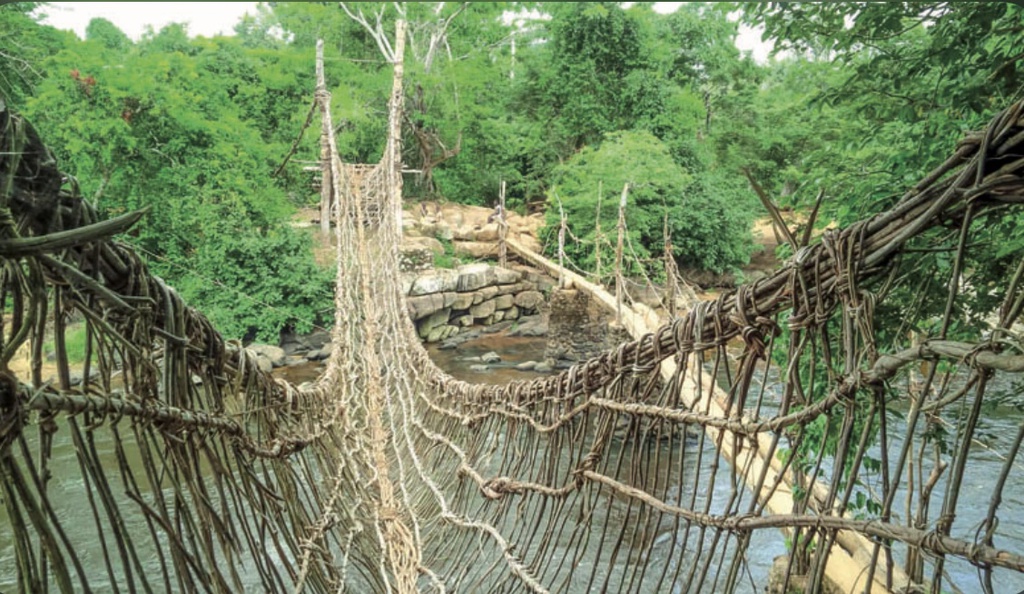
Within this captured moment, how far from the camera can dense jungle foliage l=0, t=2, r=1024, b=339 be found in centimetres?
151

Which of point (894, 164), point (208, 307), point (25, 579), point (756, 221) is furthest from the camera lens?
point (756, 221)

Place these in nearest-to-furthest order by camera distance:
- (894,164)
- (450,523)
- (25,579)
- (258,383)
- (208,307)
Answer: (25,579) → (258,383) → (894,164) → (450,523) → (208,307)

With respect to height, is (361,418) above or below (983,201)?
below

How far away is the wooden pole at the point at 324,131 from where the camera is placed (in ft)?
20.8

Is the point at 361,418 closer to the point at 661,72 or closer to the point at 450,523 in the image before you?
the point at 450,523

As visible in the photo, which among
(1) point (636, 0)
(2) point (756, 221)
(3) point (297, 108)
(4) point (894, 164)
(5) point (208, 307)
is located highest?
(1) point (636, 0)

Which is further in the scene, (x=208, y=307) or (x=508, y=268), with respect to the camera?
(x=508, y=268)

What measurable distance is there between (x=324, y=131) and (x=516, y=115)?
4375 millimetres

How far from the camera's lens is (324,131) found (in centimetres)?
Answer: 704

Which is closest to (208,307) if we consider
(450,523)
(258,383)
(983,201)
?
(450,523)

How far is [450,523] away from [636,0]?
10.4 meters

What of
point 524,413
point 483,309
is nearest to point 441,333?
point 483,309

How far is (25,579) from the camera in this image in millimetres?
444

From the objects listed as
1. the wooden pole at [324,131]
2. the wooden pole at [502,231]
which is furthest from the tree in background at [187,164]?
the wooden pole at [502,231]
